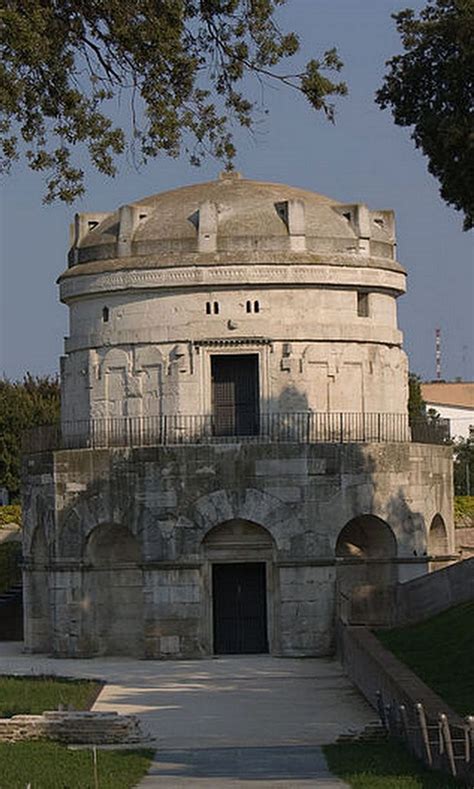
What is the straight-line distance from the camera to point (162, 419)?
4753cm

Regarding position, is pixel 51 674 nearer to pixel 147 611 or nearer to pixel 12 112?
pixel 147 611

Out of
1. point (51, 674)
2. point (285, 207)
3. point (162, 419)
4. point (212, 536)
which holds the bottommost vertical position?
point (51, 674)

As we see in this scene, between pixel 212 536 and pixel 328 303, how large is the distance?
22.0 feet

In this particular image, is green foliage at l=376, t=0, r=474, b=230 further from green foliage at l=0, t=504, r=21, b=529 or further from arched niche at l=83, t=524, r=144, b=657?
green foliage at l=0, t=504, r=21, b=529

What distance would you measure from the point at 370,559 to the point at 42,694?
12939mm

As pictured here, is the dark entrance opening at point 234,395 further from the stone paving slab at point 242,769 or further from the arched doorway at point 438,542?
the stone paving slab at point 242,769

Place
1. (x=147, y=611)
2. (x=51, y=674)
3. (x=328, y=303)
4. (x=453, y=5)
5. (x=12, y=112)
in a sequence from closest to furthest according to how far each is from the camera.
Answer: (x=12, y=112), (x=453, y=5), (x=51, y=674), (x=147, y=611), (x=328, y=303)

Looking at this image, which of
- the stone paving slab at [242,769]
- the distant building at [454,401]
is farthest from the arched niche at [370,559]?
the distant building at [454,401]

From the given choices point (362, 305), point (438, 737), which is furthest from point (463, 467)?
point (438, 737)

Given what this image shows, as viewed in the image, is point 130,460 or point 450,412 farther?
point 450,412

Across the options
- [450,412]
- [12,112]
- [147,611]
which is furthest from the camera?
[450,412]

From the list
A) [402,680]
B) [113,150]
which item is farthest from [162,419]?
[113,150]

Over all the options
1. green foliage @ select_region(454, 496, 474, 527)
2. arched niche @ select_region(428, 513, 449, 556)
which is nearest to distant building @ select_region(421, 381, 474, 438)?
green foliage @ select_region(454, 496, 474, 527)

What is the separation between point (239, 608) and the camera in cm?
4647
